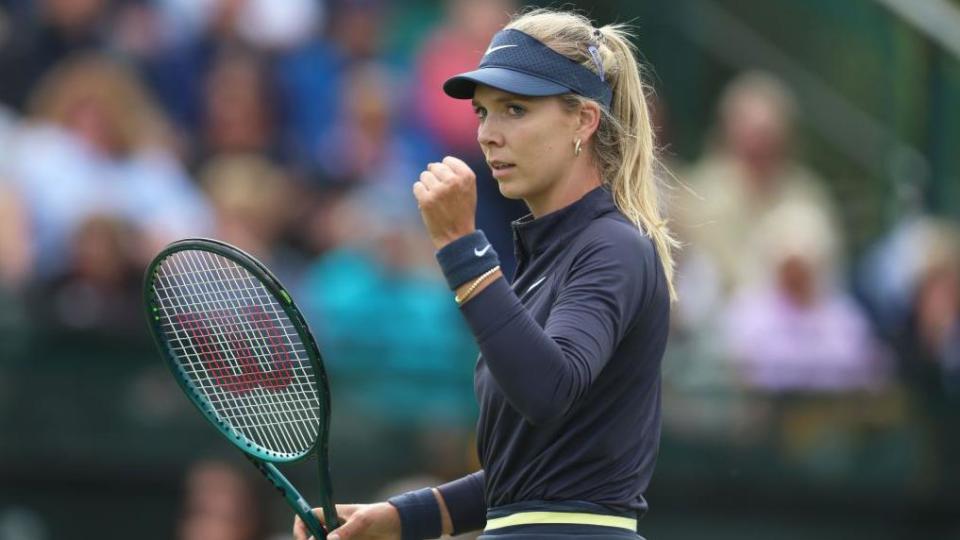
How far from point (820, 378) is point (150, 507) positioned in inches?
128

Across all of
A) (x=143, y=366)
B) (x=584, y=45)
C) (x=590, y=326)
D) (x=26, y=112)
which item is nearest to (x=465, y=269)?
(x=590, y=326)

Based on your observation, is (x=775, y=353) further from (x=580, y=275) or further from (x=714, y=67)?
(x=580, y=275)

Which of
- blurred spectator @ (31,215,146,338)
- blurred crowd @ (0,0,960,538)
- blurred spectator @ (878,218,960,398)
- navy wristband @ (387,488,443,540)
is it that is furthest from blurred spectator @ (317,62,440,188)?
navy wristband @ (387,488,443,540)

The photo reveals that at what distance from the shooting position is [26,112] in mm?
8852

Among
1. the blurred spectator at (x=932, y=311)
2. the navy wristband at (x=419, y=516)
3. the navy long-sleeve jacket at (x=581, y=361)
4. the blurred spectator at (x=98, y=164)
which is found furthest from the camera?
the blurred spectator at (x=932, y=311)

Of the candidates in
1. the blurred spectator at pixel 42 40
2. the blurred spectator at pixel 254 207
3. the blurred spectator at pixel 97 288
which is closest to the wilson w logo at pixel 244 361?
the blurred spectator at pixel 97 288

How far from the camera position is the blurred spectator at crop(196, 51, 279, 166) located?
365 inches

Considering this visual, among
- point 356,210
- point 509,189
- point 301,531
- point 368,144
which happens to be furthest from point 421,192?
point 368,144

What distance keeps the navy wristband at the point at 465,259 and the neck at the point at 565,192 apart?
1.11 feet

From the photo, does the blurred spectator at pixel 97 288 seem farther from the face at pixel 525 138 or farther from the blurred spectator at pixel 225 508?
the face at pixel 525 138

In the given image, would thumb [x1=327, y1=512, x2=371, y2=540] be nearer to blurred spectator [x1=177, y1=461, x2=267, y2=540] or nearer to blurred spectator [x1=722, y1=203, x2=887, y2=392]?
blurred spectator [x1=177, y1=461, x2=267, y2=540]

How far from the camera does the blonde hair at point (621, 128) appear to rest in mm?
3895

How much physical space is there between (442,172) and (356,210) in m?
5.61

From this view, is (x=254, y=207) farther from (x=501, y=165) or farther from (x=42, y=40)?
(x=501, y=165)
